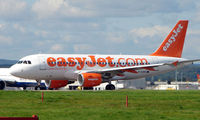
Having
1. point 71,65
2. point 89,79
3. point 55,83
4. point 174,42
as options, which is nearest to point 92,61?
point 71,65

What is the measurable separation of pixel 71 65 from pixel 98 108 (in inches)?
953

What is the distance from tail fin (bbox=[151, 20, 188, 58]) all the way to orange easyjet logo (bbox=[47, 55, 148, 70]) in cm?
363

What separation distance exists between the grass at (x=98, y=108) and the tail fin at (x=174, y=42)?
79.7 ft

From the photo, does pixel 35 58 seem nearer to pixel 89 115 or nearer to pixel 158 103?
pixel 158 103

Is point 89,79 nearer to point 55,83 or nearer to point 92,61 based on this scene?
point 92,61

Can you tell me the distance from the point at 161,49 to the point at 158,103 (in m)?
28.2

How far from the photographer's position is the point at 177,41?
63.1 meters

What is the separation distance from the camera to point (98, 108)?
3091 cm

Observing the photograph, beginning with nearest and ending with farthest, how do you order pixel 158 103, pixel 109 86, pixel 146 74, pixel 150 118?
pixel 150 118 < pixel 158 103 < pixel 109 86 < pixel 146 74

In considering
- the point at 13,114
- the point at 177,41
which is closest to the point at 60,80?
the point at 177,41

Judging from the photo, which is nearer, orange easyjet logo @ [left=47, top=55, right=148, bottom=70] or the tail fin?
orange easyjet logo @ [left=47, top=55, right=148, bottom=70]

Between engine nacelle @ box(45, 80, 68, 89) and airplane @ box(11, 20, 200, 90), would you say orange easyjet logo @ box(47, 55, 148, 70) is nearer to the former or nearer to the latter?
airplane @ box(11, 20, 200, 90)

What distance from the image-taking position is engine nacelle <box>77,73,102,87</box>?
52.8 meters

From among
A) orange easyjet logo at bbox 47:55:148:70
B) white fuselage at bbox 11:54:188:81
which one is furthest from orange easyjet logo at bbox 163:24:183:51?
orange easyjet logo at bbox 47:55:148:70
